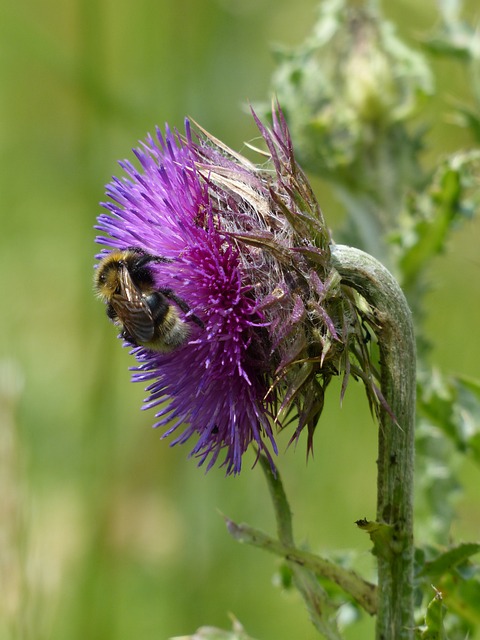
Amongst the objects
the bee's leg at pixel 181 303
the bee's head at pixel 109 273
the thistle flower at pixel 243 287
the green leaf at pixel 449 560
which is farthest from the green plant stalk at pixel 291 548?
the bee's head at pixel 109 273

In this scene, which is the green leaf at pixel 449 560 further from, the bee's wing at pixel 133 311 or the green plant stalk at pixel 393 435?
the bee's wing at pixel 133 311

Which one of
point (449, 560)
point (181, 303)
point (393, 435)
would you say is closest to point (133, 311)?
point (181, 303)

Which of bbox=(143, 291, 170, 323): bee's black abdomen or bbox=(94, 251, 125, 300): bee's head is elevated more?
bbox=(94, 251, 125, 300): bee's head

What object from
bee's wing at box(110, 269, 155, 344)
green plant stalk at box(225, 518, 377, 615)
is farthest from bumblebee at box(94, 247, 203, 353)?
green plant stalk at box(225, 518, 377, 615)

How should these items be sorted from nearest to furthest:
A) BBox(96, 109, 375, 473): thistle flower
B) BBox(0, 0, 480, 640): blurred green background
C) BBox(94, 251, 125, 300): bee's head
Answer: BBox(96, 109, 375, 473): thistle flower
BBox(94, 251, 125, 300): bee's head
BBox(0, 0, 480, 640): blurred green background

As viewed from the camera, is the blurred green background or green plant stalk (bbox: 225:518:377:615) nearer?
green plant stalk (bbox: 225:518:377:615)

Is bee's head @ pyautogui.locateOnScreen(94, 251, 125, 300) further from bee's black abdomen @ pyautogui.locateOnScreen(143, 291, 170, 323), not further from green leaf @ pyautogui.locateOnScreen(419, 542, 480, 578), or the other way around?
green leaf @ pyautogui.locateOnScreen(419, 542, 480, 578)

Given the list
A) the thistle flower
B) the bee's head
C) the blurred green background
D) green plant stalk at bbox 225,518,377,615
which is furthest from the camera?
the blurred green background

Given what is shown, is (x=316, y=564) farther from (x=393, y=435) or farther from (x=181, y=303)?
(x=181, y=303)
